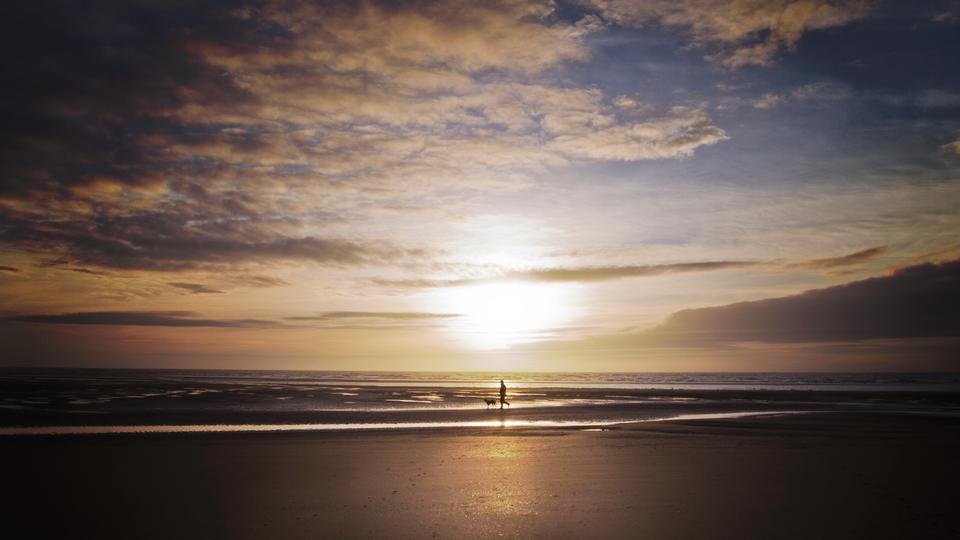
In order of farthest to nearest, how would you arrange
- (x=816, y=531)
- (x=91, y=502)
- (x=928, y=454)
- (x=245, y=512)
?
(x=928, y=454)
(x=91, y=502)
(x=245, y=512)
(x=816, y=531)

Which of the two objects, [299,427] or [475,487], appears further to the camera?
[299,427]

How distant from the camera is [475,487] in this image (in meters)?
13.6

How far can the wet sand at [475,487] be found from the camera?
10.6 metres

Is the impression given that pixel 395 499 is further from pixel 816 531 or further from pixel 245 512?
pixel 816 531

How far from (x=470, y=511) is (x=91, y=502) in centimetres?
782

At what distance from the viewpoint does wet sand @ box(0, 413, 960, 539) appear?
34.6 feet

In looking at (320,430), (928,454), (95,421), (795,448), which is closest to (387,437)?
(320,430)

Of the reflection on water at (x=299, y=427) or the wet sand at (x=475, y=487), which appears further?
the reflection on water at (x=299, y=427)

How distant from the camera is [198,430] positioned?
25297 millimetres

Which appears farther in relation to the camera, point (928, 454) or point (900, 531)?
point (928, 454)

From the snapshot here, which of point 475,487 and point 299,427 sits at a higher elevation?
point 475,487

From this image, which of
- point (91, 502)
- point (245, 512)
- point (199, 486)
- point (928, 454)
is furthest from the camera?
point (928, 454)

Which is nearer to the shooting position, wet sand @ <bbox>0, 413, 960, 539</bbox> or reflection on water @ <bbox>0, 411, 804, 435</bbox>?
wet sand @ <bbox>0, 413, 960, 539</bbox>

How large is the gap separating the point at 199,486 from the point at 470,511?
6.67 m
